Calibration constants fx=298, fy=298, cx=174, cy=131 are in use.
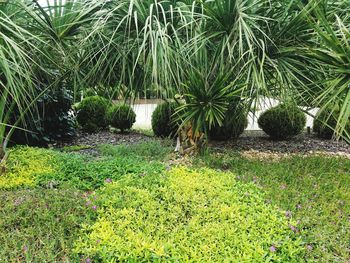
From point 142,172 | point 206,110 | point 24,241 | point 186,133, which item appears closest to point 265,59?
point 206,110

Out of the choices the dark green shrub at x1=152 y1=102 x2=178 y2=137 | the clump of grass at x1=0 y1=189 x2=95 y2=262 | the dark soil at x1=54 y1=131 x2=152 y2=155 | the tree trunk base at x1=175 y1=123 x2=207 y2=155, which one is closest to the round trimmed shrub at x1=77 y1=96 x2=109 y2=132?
the dark soil at x1=54 y1=131 x2=152 y2=155

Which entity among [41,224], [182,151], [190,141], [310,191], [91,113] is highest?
[91,113]

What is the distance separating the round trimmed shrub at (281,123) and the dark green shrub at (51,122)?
3.88m

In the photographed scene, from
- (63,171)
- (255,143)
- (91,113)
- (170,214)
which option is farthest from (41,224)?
(91,113)

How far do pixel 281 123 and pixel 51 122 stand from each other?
4325mm

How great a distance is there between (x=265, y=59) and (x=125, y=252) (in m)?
2.42

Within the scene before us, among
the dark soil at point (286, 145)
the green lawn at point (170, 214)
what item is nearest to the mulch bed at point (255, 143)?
the dark soil at point (286, 145)

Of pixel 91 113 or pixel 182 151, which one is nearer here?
pixel 182 151

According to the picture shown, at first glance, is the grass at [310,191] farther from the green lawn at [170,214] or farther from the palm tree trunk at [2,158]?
the palm tree trunk at [2,158]

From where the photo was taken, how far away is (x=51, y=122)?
528 cm

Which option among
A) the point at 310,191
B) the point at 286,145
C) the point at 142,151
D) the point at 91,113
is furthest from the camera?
the point at 91,113

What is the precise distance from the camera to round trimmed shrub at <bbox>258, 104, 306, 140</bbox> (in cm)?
586

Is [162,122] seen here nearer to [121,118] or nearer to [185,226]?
[121,118]

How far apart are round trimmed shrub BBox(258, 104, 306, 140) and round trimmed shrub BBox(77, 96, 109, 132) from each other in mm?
3533
